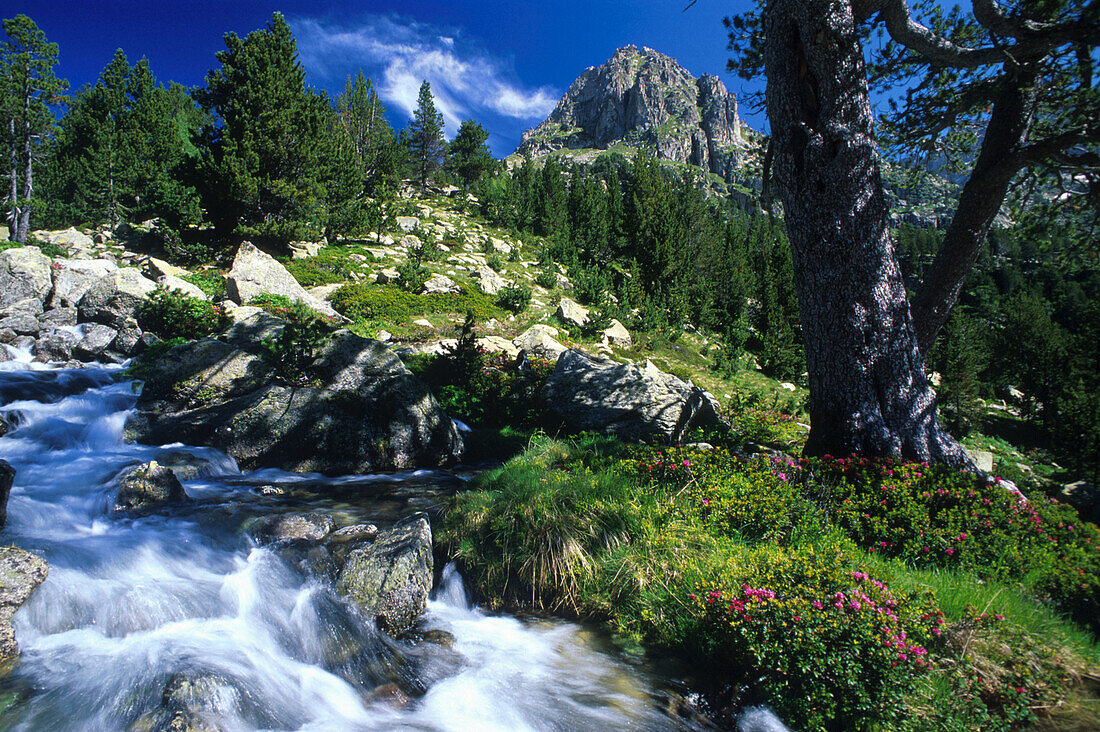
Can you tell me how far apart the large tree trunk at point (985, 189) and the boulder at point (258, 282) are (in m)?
16.0

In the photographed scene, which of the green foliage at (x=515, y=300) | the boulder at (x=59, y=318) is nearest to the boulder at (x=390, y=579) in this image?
the boulder at (x=59, y=318)

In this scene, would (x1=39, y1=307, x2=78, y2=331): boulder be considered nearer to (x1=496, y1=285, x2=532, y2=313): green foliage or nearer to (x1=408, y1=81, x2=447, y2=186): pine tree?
(x1=496, y1=285, x2=532, y2=313): green foliage

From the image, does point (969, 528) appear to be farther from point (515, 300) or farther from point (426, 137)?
point (426, 137)

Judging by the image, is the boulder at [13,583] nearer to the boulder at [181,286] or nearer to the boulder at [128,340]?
the boulder at [128,340]

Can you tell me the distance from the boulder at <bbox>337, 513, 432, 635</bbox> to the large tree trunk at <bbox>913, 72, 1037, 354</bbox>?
292 inches

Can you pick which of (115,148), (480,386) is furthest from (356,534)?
(115,148)

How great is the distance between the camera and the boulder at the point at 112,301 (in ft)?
42.4

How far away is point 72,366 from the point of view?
36.1 ft

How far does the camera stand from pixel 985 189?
6.14 metres

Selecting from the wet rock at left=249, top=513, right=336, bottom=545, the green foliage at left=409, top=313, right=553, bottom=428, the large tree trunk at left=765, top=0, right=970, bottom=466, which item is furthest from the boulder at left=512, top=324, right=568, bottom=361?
the wet rock at left=249, top=513, right=336, bottom=545

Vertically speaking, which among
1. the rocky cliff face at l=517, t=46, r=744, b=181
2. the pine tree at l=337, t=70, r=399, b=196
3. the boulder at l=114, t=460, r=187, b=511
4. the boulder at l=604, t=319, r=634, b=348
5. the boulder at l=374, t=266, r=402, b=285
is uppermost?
the rocky cliff face at l=517, t=46, r=744, b=181

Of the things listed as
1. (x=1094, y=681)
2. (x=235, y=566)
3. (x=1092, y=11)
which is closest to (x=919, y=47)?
(x=1092, y=11)

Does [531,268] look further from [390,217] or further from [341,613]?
[341,613]

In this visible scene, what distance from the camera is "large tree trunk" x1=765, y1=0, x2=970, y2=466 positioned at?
553 centimetres
